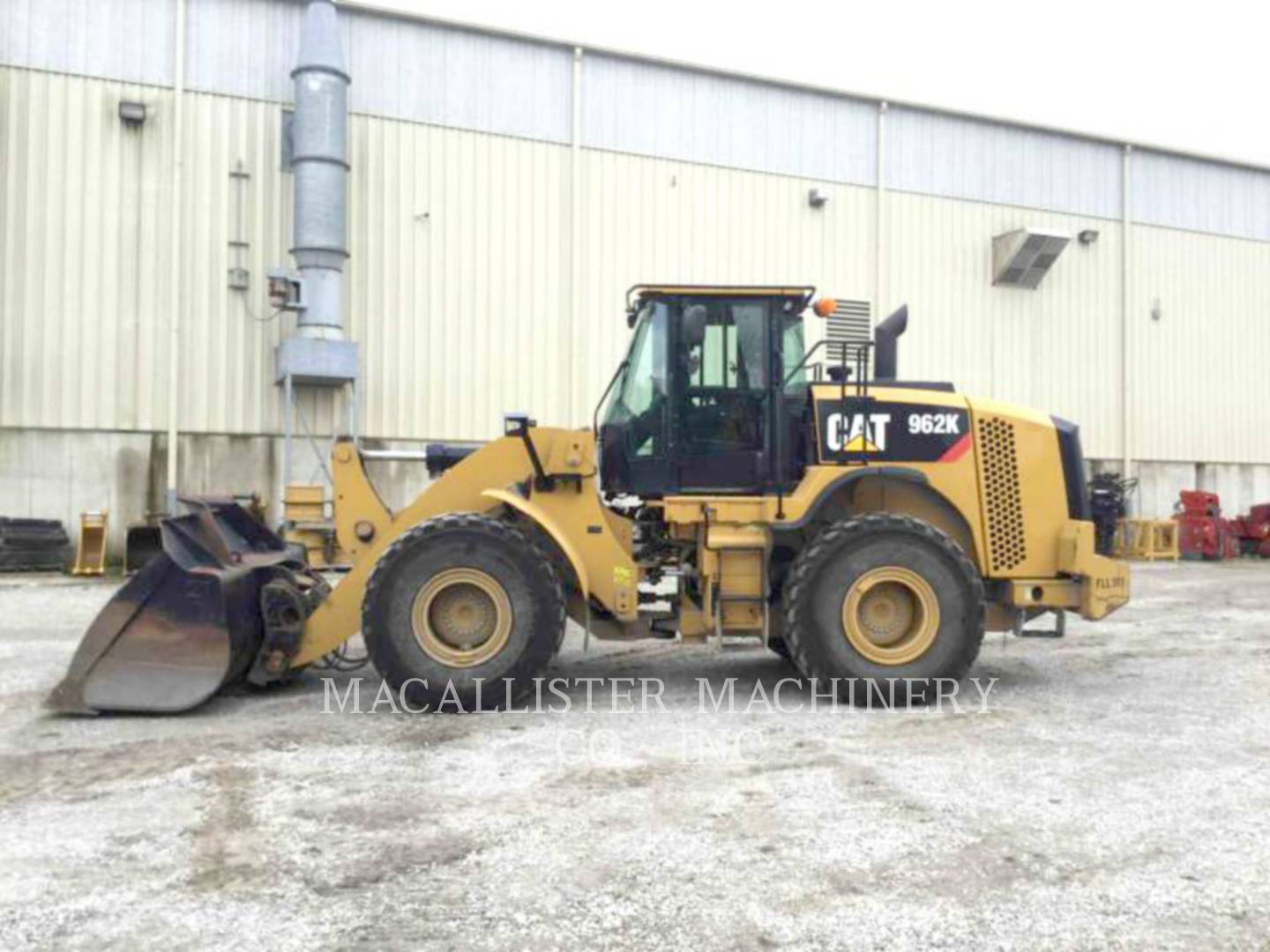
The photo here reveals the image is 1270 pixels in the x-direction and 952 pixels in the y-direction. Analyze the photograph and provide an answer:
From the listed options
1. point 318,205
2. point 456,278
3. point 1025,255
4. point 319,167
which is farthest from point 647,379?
point 1025,255

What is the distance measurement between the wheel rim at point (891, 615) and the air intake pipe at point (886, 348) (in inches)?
68.9

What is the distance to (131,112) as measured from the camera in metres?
13.9

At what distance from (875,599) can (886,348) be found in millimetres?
2086

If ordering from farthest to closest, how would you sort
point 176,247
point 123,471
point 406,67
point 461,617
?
1. point 406,67
2. point 176,247
3. point 123,471
4. point 461,617

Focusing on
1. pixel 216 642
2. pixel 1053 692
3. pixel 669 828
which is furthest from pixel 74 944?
pixel 1053 692

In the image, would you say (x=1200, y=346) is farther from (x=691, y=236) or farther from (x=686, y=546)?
(x=686, y=546)

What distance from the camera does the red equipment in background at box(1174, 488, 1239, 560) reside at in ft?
65.2

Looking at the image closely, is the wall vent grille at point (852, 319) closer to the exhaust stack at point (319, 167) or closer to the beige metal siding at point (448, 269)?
the beige metal siding at point (448, 269)

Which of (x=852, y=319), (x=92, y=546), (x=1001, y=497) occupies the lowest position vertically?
(x=92, y=546)

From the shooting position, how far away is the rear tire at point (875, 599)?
629 cm

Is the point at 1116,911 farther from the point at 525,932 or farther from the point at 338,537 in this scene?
the point at 338,537

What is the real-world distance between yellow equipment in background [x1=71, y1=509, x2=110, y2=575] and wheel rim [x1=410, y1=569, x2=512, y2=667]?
31.6 feet

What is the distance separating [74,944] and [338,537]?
387 cm

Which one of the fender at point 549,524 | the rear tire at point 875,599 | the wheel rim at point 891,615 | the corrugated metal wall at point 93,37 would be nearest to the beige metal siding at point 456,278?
the corrugated metal wall at point 93,37
